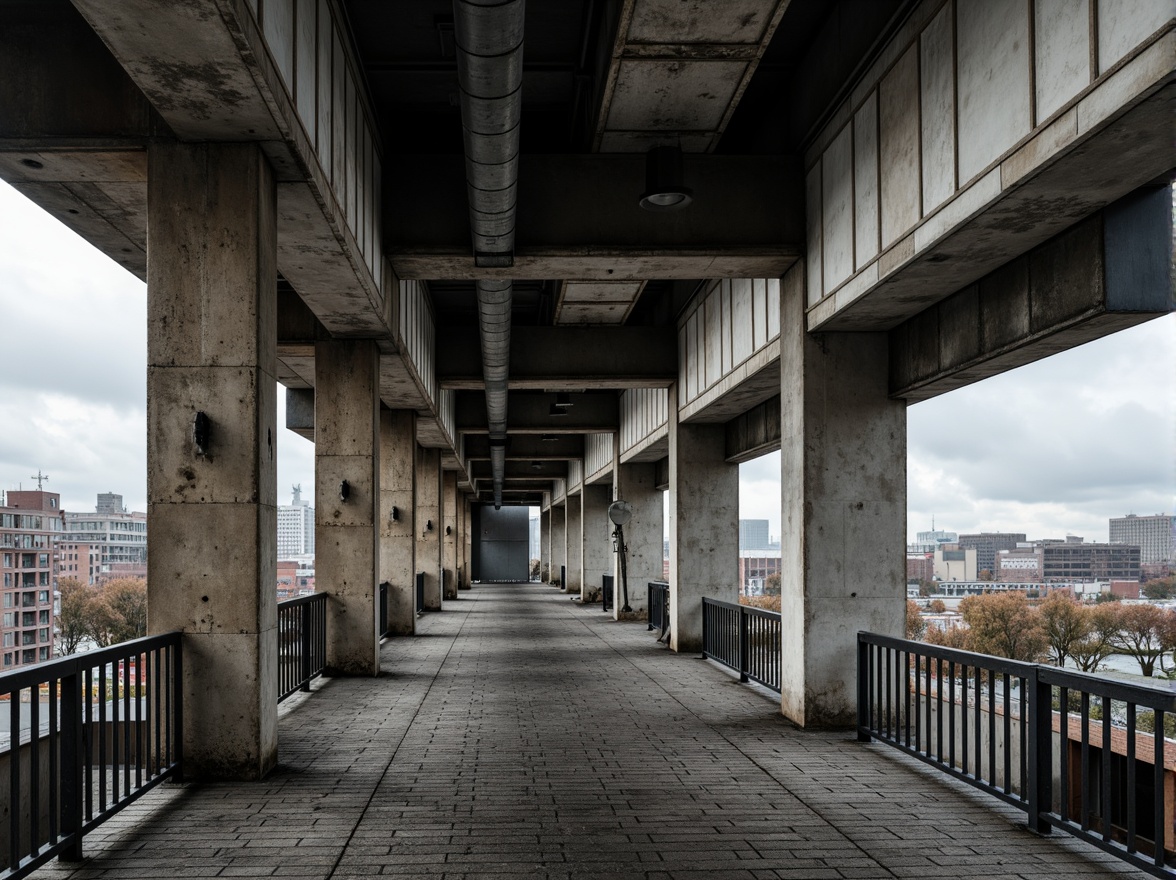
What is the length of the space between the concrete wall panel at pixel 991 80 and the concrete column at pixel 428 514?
20749 mm

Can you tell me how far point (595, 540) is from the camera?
32875 mm

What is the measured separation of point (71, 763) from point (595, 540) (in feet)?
92.4

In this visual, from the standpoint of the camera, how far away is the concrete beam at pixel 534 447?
32.5 metres

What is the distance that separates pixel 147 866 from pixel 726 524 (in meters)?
12.9

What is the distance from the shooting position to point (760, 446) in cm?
1460

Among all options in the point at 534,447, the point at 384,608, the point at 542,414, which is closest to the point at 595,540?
the point at 534,447

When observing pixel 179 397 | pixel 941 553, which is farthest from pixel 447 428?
pixel 179 397

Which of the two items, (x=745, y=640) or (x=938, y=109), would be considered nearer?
(x=938, y=109)

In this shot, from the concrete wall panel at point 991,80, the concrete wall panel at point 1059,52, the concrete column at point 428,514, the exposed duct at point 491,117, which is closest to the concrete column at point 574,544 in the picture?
the concrete column at point 428,514

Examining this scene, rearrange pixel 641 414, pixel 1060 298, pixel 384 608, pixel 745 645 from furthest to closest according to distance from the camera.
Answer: pixel 641 414
pixel 384 608
pixel 745 645
pixel 1060 298

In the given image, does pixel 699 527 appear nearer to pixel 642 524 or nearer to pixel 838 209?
pixel 642 524

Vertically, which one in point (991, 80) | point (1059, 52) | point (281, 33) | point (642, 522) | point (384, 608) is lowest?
point (384, 608)

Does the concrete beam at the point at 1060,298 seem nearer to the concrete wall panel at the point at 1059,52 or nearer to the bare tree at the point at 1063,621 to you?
the concrete wall panel at the point at 1059,52

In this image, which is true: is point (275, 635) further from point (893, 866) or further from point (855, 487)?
point (855, 487)
